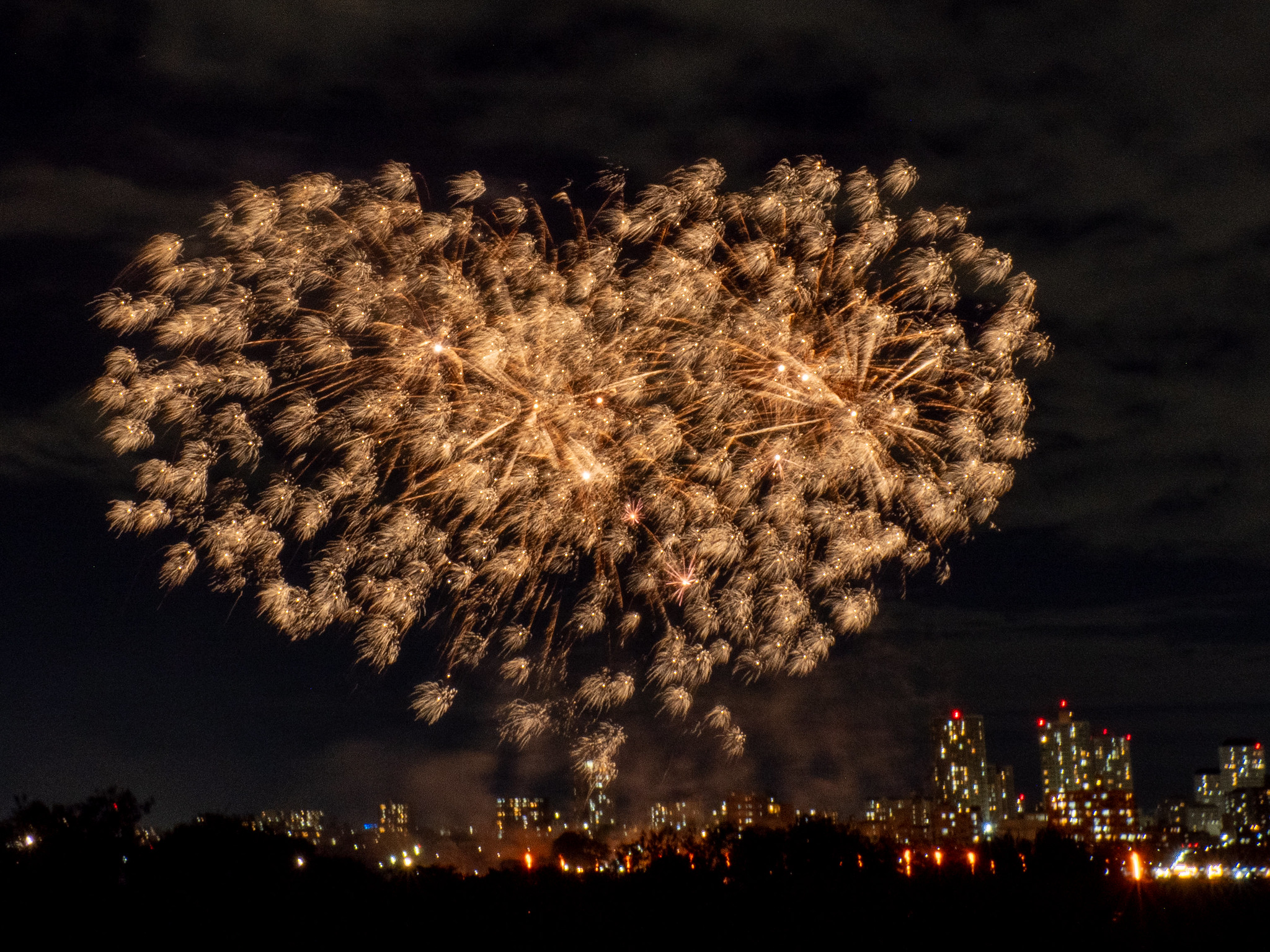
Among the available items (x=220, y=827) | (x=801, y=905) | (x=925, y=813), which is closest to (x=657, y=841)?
(x=220, y=827)

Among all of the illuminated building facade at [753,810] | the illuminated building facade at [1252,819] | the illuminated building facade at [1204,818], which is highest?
the illuminated building facade at [753,810]

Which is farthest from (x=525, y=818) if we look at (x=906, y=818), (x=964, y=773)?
(x=964, y=773)

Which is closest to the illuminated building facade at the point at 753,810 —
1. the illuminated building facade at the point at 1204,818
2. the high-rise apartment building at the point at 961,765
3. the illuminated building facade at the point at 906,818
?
the illuminated building facade at the point at 906,818

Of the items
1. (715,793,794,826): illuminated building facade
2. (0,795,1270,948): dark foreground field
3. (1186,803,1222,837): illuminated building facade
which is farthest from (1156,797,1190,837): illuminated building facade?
(0,795,1270,948): dark foreground field

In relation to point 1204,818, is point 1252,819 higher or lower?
higher

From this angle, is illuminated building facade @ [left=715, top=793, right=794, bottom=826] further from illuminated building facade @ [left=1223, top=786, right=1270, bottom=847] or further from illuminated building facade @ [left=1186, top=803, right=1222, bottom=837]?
illuminated building facade @ [left=1186, top=803, right=1222, bottom=837]

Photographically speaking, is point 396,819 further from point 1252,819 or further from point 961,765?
point 961,765

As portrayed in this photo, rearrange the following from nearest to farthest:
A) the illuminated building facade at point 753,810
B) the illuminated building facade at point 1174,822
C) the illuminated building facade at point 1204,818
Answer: the illuminated building facade at point 753,810, the illuminated building facade at point 1174,822, the illuminated building facade at point 1204,818

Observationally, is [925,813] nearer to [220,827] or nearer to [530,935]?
[220,827]

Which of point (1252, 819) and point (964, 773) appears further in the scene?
point (964, 773)

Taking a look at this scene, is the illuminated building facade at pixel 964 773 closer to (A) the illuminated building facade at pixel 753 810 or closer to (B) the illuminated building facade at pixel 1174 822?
(B) the illuminated building facade at pixel 1174 822

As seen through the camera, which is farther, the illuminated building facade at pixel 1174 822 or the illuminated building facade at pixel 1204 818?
the illuminated building facade at pixel 1204 818

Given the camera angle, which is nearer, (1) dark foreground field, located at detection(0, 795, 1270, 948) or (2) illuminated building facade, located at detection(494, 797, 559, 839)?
(1) dark foreground field, located at detection(0, 795, 1270, 948)
